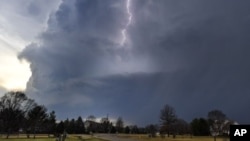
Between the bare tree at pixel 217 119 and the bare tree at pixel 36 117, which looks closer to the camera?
the bare tree at pixel 217 119

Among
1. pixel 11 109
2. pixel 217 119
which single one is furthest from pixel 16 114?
pixel 217 119

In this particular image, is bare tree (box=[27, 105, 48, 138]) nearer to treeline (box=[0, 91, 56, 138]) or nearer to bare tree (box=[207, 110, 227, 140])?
treeline (box=[0, 91, 56, 138])

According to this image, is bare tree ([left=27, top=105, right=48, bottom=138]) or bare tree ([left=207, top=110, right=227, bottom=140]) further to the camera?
bare tree ([left=27, top=105, right=48, bottom=138])

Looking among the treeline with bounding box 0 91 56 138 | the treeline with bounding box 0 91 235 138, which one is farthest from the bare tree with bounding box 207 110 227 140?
the treeline with bounding box 0 91 56 138

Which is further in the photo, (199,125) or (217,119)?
(199,125)

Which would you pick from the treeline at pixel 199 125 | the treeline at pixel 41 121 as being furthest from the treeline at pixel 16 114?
the treeline at pixel 199 125

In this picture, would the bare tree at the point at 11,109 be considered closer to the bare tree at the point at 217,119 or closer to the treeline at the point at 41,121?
the treeline at the point at 41,121

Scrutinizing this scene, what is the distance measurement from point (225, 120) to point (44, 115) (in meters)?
74.3

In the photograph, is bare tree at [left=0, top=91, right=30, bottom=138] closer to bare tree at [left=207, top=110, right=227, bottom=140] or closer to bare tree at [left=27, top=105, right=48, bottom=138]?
bare tree at [left=27, top=105, right=48, bottom=138]

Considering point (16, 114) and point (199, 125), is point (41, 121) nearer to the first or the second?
point (16, 114)

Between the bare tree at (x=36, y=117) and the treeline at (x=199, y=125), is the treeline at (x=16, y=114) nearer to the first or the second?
the bare tree at (x=36, y=117)

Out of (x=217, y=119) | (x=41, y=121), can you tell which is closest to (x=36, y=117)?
(x=41, y=121)

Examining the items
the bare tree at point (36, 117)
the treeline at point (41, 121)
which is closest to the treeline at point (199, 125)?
the treeline at point (41, 121)

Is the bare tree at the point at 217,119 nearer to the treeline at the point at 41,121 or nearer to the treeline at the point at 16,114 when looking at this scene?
the treeline at the point at 41,121
